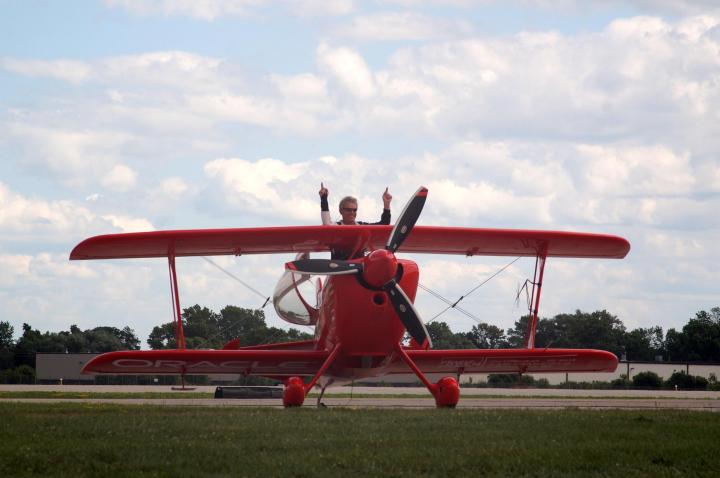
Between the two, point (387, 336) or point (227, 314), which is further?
point (227, 314)

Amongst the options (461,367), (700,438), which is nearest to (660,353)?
(461,367)

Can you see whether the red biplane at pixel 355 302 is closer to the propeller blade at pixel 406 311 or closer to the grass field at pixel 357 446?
the propeller blade at pixel 406 311

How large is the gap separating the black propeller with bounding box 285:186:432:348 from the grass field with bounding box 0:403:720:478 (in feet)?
12.2

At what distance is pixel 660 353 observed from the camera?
90.4 metres

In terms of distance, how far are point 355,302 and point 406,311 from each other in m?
0.97

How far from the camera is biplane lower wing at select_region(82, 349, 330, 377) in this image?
55.4ft

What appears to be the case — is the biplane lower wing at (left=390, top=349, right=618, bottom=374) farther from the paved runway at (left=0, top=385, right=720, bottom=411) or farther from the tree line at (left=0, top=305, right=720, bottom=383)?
the tree line at (left=0, top=305, right=720, bottom=383)

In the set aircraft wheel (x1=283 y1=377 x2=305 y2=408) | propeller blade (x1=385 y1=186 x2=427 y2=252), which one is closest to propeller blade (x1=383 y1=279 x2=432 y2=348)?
propeller blade (x1=385 y1=186 x2=427 y2=252)

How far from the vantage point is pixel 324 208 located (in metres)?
16.6

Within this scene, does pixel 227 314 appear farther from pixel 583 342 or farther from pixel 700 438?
pixel 700 438

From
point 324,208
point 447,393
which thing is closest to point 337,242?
point 324,208

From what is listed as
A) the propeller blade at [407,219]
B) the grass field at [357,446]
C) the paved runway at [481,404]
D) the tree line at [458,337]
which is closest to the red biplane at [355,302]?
the propeller blade at [407,219]

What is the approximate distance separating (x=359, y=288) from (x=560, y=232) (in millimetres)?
4503


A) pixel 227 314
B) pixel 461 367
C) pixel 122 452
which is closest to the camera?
pixel 122 452
